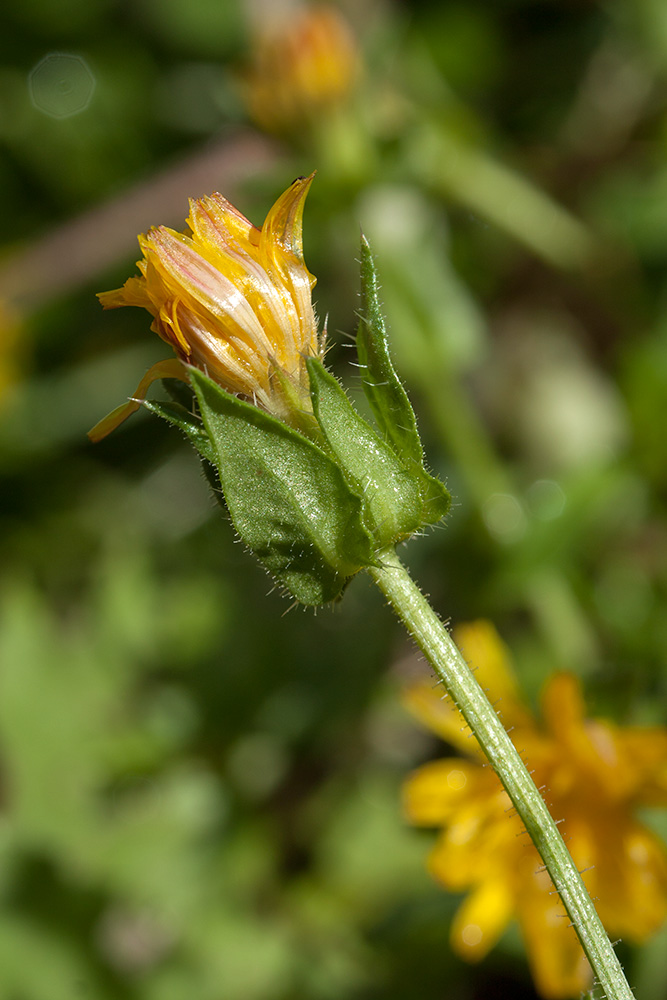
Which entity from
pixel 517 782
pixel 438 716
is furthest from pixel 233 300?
pixel 438 716

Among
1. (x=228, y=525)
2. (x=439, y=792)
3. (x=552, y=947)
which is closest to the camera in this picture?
(x=552, y=947)

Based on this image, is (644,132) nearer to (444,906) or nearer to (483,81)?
(483,81)

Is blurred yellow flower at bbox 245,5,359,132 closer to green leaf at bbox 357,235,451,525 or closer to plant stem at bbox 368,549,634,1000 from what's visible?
green leaf at bbox 357,235,451,525

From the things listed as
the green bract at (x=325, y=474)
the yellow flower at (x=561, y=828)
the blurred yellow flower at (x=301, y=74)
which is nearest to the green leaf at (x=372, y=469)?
the green bract at (x=325, y=474)

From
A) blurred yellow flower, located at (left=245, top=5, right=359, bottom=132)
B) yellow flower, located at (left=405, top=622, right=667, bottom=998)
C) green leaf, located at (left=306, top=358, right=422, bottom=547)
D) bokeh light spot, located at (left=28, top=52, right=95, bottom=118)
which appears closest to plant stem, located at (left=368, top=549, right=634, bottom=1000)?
green leaf, located at (left=306, top=358, right=422, bottom=547)

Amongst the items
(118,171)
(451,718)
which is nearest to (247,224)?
(451,718)

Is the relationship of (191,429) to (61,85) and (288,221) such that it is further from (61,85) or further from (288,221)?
(61,85)

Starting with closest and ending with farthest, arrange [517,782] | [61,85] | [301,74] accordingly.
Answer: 1. [517,782]
2. [301,74]
3. [61,85]
